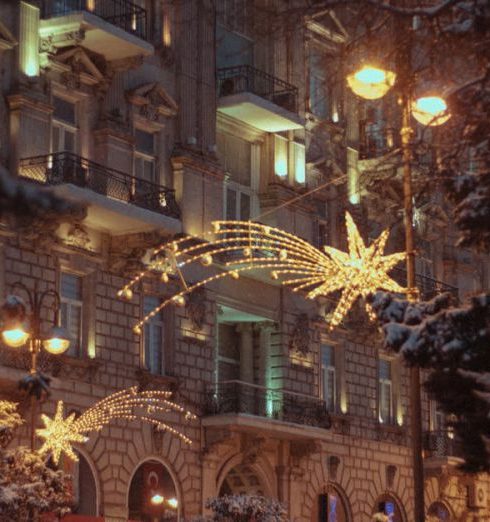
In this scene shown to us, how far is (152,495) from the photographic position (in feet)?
121

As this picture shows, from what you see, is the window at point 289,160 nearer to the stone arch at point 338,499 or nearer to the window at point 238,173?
the window at point 238,173

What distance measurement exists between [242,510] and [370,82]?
14.7 metres

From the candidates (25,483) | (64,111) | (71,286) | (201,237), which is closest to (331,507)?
(201,237)

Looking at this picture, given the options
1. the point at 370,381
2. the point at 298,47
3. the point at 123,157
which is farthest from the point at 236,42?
the point at 370,381

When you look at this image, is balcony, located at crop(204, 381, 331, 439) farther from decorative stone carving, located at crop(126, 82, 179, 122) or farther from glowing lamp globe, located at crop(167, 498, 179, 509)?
decorative stone carving, located at crop(126, 82, 179, 122)

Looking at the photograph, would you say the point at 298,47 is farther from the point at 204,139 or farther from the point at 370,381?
the point at 370,381

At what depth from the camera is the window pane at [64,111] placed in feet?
117

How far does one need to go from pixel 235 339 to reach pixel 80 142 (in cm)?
860

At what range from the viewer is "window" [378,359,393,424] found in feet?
156

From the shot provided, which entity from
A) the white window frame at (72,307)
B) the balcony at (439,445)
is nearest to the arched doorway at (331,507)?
the balcony at (439,445)

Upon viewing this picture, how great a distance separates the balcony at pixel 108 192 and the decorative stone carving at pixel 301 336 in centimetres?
691

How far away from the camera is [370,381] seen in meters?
46.9

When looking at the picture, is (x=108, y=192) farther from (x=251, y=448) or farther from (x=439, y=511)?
(x=439, y=511)

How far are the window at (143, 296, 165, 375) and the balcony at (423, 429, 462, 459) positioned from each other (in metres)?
11.7
